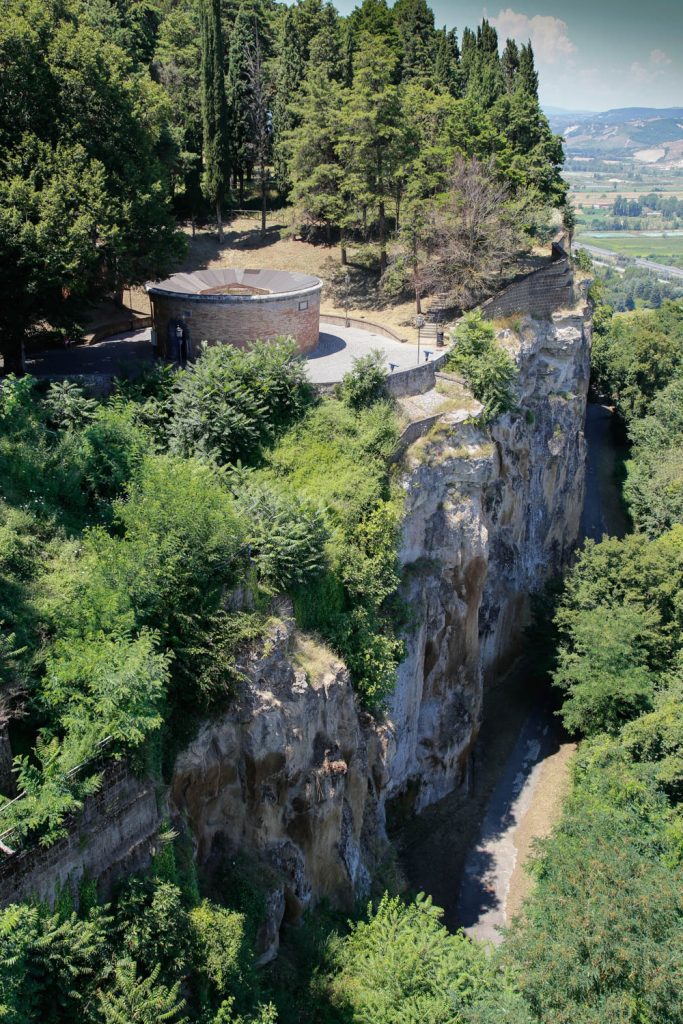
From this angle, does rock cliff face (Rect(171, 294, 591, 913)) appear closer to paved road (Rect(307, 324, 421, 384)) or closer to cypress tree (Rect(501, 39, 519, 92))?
paved road (Rect(307, 324, 421, 384))

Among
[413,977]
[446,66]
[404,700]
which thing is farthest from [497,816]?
[446,66]

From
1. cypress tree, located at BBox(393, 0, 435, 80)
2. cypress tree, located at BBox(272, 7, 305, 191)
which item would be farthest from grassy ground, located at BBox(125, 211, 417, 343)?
cypress tree, located at BBox(393, 0, 435, 80)

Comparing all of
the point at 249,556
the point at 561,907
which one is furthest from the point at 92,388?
the point at 561,907

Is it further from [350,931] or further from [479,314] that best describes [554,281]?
[350,931]

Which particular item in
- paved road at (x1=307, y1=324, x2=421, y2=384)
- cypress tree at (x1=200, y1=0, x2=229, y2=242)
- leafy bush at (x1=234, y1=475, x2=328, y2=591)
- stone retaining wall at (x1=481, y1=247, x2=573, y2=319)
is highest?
cypress tree at (x1=200, y1=0, x2=229, y2=242)

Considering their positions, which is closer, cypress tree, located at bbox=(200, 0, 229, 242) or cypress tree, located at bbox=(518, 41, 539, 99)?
cypress tree, located at bbox=(200, 0, 229, 242)

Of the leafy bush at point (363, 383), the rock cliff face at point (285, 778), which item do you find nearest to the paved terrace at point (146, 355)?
the leafy bush at point (363, 383)
